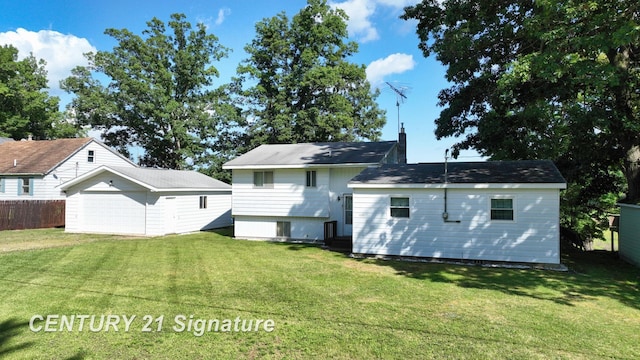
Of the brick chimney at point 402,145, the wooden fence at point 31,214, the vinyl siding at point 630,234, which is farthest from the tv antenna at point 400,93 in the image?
the wooden fence at point 31,214

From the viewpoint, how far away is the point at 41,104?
1454 inches

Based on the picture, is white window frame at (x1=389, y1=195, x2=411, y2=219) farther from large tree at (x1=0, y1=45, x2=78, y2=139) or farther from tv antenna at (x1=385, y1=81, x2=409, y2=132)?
large tree at (x1=0, y1=45, x2=78, y2=139)

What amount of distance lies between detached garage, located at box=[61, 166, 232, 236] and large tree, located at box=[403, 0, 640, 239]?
45.6ft

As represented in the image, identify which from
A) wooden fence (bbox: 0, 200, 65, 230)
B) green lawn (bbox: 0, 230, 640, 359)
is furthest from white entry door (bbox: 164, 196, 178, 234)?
wooden fence (bbox: 0, 200, 65, 230)

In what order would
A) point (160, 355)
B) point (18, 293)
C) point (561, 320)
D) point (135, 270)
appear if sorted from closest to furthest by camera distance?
point (160, 355) < point (561, 320) < point (18, 293) < point (135, 270)

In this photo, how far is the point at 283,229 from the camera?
18.5 m

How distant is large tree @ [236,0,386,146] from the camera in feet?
101

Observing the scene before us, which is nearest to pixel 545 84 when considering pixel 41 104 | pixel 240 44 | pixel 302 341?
pixel 302 341

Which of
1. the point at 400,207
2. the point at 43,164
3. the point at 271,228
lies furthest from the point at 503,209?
the point at 43,164

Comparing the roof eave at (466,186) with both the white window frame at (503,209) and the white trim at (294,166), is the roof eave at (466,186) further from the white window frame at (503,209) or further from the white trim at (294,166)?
the white trim at (294,166)

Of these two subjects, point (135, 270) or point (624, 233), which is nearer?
point (135, 270)

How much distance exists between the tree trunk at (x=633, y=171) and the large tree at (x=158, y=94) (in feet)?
89.4

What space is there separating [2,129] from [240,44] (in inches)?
948

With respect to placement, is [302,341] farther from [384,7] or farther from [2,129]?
[2,129]
